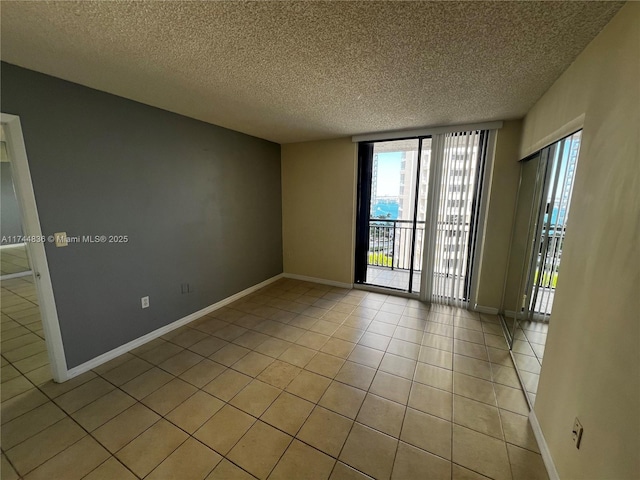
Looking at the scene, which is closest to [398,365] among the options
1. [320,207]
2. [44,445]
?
[44,445]

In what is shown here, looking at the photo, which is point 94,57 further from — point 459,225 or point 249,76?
point 459,225

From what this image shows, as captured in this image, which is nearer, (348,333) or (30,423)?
(30,423)

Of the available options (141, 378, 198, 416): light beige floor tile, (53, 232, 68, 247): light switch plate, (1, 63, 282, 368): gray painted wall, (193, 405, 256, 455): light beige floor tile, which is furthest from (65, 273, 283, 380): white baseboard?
(193, 405, 256, 455): light beige floor tile

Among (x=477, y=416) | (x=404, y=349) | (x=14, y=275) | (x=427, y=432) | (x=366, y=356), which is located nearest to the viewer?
(x=427, y=432)

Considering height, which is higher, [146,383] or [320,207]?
[320,207]

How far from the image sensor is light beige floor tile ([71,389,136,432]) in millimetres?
1699

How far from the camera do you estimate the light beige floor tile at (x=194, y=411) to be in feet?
5.55

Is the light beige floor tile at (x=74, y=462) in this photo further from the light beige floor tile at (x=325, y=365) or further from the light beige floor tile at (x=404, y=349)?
the light beige floor tile at (x=404, y=349)

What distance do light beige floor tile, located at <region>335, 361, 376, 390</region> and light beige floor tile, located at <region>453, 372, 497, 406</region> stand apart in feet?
2.20

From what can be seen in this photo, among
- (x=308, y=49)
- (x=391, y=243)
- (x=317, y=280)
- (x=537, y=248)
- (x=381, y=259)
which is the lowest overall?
(x=317, y=280)

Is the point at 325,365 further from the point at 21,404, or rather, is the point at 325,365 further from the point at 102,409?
the point at 21,404

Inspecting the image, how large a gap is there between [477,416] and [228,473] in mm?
1644

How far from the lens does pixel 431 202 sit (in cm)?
337

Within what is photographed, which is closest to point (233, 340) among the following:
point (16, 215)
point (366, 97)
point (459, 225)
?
point (366, 97)
